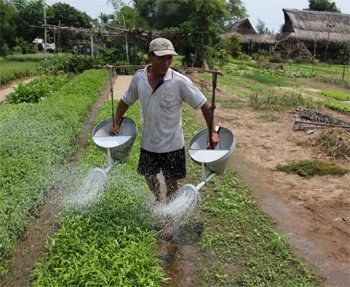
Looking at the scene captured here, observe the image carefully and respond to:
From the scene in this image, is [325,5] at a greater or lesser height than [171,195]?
greater

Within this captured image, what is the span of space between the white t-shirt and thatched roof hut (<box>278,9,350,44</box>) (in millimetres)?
36274

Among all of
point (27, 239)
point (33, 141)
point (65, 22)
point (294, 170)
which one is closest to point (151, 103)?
point (27, 239)

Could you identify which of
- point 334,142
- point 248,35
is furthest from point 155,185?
point 248,35

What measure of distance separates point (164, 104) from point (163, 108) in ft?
0.15

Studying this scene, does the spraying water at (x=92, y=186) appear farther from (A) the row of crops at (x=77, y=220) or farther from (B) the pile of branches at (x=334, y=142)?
(B) the pile of branches at (x=334, y=142)

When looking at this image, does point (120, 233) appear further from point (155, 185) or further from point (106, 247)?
point (155, 185)

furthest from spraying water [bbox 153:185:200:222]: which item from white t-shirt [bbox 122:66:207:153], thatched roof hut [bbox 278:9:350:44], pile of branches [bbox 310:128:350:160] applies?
thatched roof hut [bbox 278:9:350:44]

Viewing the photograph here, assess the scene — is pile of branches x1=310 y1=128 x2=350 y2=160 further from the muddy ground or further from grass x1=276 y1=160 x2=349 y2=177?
grass x1=276 y1=160 x2=349 y2=177

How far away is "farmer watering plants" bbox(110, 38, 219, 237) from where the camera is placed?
12.4 ft

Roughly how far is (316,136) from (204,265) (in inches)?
216

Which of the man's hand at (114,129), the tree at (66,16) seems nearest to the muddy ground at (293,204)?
the man's hand at (114,129)

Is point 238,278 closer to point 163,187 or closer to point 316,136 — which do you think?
point 163,187

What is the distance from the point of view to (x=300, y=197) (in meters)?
5.70

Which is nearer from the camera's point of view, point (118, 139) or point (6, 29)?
point (118, 139)
